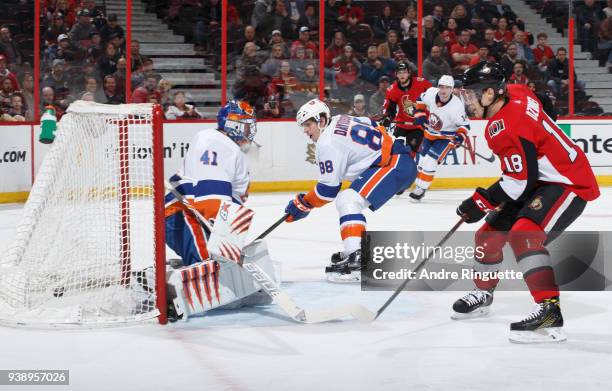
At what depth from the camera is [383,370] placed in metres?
3.72

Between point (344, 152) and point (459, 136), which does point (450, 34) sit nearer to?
point (459, 136)

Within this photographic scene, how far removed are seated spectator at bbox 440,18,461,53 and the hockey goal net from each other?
6.53 metres

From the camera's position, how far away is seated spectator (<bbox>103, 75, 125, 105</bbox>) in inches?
384

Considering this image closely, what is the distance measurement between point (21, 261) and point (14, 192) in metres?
4.77

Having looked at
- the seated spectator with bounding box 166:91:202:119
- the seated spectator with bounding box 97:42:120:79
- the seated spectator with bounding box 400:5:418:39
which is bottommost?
the seated spectator with bounding box 166:91:202:119

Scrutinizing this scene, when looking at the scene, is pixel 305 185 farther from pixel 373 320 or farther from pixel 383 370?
pixel 383 370

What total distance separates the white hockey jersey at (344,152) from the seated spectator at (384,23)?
5075 mm

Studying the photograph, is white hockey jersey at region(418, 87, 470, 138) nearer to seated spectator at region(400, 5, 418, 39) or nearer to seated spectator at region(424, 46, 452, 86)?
seated spectator at region(424, 46, 452, 86)

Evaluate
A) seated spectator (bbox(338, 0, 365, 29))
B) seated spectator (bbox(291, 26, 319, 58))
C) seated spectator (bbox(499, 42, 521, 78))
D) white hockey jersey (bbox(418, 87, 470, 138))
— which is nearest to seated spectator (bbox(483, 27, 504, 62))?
seated spectator (bbox(499, 42, 521, 78))

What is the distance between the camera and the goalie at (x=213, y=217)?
4.52 m

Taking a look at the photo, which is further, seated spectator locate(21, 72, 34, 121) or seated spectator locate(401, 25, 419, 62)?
seated spectator locate(401, 25, 419, 62)

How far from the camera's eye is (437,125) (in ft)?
31.0

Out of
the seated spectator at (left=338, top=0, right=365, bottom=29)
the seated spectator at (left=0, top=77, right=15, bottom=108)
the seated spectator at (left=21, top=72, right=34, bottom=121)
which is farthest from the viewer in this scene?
the seated spectator at (left=338, top=0, right=365, bottom=29)

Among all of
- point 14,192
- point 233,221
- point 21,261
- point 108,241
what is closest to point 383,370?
point 233,221
